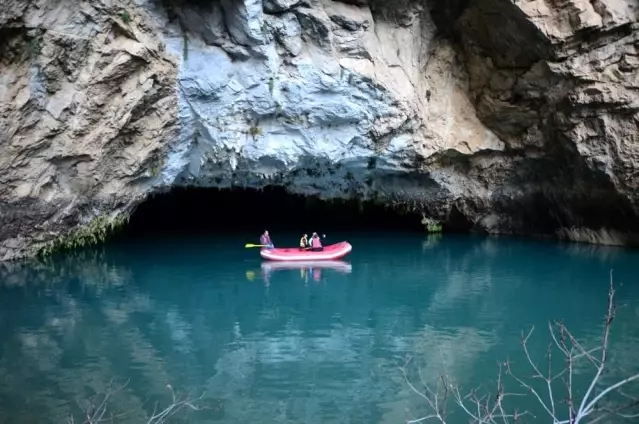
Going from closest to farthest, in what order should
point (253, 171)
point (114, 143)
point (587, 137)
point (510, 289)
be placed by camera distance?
1. point (510, 289)
2. point (114, 143)
3. point (587, 137)
4. point (253, 171)

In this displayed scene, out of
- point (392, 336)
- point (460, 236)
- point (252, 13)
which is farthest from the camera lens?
point (460, 236)

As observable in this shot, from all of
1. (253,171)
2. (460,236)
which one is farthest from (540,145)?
(253,171)

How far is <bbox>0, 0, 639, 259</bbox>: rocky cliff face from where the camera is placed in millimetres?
12383

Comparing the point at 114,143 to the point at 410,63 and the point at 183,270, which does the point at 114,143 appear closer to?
the point at 183,270

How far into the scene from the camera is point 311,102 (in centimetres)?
1466

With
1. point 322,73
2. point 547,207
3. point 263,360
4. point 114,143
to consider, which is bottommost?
point 263,360

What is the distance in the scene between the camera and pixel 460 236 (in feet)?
→ 62.9

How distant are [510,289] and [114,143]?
351 inches

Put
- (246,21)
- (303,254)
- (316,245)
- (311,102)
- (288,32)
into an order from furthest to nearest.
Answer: (316,245) < (303,254) < (311,102) < (288,32) < (246,21)

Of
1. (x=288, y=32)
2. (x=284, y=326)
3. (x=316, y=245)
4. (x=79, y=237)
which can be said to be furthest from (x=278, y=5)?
(x=79, y=237)

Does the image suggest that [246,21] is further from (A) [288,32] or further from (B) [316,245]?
(B) [316,245]

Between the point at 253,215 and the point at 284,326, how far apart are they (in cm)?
1517

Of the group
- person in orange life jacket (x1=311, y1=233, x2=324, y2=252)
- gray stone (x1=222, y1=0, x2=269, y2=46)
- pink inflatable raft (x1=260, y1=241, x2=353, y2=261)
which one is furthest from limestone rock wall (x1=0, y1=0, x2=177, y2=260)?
person in orange life jacket (x1=311, y1=233, x2=324, y2=252)

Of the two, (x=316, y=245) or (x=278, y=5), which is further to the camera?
(x=316, y=245)
